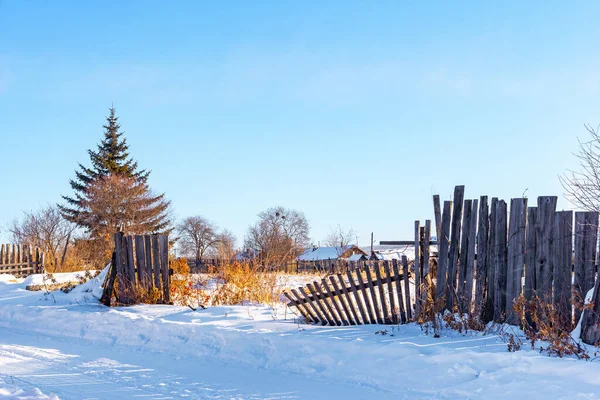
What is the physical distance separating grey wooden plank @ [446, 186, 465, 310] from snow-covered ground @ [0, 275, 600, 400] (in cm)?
73

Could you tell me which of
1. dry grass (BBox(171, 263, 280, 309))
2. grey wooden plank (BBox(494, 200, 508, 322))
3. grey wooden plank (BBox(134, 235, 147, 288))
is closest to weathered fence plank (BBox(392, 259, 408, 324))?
grey wooden plank (BBox(494, 200, 508, 322))

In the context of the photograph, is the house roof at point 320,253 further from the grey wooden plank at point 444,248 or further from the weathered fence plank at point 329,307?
the grey wooden plank at point 444,248

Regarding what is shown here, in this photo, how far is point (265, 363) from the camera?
298 inches

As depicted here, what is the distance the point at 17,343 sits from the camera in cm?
927

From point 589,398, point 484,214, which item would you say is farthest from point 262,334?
point 589,398

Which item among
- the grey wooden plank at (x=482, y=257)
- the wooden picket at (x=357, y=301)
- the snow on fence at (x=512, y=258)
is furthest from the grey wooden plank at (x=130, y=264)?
the grey wooden plank at (x=482, y=257)

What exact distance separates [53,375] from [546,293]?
6462 millimetres

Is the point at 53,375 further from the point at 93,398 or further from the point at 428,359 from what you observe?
the point at 428,359

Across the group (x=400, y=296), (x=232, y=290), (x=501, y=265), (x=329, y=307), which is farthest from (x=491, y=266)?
(x=232, y=290)

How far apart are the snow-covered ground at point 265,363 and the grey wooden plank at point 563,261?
1.00 m

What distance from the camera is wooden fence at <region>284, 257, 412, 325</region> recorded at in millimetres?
8734

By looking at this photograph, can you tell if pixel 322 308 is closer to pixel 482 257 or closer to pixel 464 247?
pixel 464 247

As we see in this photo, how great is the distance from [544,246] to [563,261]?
31 cm

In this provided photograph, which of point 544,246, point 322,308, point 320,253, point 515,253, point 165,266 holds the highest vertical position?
point 544,246
